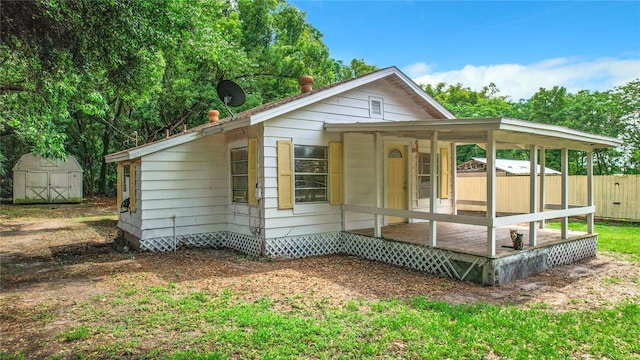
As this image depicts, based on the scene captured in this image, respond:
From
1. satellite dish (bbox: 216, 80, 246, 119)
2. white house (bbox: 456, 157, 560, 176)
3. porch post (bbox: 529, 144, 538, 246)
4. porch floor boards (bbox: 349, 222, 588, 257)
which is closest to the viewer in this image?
porch floor boards (bbox: 349, 222, 588, 257)

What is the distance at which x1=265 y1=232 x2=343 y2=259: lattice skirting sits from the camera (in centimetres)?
776

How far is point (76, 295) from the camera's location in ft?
17.8

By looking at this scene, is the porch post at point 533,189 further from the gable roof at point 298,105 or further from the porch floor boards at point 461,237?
the gable roof at point 298,105

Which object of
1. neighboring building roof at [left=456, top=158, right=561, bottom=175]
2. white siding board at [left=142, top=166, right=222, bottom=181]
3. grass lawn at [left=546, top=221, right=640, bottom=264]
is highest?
neighboring building roof at [left=456, top=158, right=561, bottom=175]

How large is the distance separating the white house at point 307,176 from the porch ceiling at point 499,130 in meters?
0.03

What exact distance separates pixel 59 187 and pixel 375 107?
→ 1962 centimetres

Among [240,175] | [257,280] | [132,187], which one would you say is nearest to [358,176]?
[240,175]

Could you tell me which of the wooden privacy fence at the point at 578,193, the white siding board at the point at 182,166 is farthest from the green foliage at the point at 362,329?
the wooden privacy fence at the point at 578,193

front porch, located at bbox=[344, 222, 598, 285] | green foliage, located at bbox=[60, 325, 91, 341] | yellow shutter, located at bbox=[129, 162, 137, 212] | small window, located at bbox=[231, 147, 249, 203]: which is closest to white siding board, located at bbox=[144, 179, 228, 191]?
small window, located at bbox=[231, 147, 249, 203]

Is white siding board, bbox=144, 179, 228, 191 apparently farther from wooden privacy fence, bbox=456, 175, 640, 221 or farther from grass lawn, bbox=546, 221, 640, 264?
grass lawn, bbox=546, 221, 640, 264

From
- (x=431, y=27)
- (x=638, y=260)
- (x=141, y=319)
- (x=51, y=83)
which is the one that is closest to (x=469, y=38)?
(x=431, y=27)

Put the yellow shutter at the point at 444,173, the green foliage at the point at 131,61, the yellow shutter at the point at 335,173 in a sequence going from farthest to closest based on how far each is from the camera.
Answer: the yellow shutter at the point at 444,173 < the yellow shutter at the point at 335,173 < the green foliage at the point at 131,61

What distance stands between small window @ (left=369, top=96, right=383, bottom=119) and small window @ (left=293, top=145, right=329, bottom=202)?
1.62 metres

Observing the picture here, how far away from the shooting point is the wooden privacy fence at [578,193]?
540 inches
